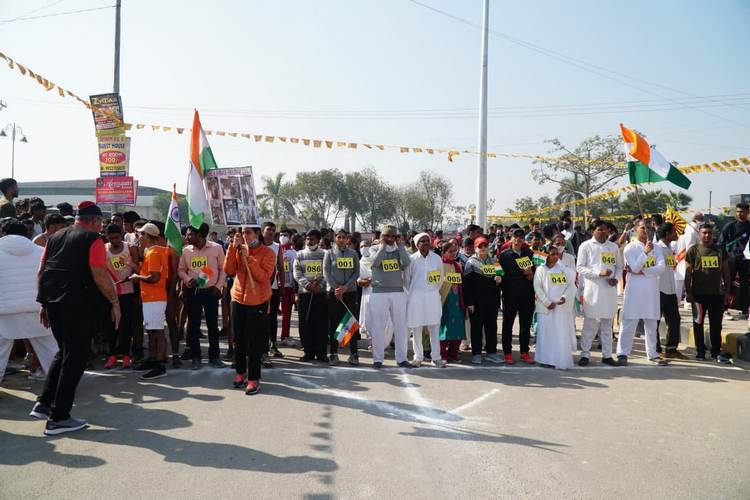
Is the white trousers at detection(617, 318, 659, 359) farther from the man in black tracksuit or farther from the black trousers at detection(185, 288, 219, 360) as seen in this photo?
the black trousers at detection(185, 288, 219, 360)

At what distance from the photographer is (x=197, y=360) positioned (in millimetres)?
Result: 7434

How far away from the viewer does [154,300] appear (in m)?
7.01

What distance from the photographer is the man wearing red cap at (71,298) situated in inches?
192

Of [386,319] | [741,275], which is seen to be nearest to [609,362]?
[386,319]

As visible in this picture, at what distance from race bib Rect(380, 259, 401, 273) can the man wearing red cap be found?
380cm

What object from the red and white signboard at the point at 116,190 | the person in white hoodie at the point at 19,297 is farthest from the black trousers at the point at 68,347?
the red and white signboard at the point at 116,190

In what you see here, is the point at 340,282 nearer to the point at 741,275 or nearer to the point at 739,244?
the point at 739,244

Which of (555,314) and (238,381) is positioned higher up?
(555,314)

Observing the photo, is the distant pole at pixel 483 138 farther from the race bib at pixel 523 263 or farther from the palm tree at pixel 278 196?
the palm tree at pixel 278 196

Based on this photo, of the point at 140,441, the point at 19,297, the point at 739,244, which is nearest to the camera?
the point at 140,441

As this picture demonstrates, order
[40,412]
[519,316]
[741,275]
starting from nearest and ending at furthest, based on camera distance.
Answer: [40,412]
[519,316]
[741,275]

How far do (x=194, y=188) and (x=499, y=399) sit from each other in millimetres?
4515

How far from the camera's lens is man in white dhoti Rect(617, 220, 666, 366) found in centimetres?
815

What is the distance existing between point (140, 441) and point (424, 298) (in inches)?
175
